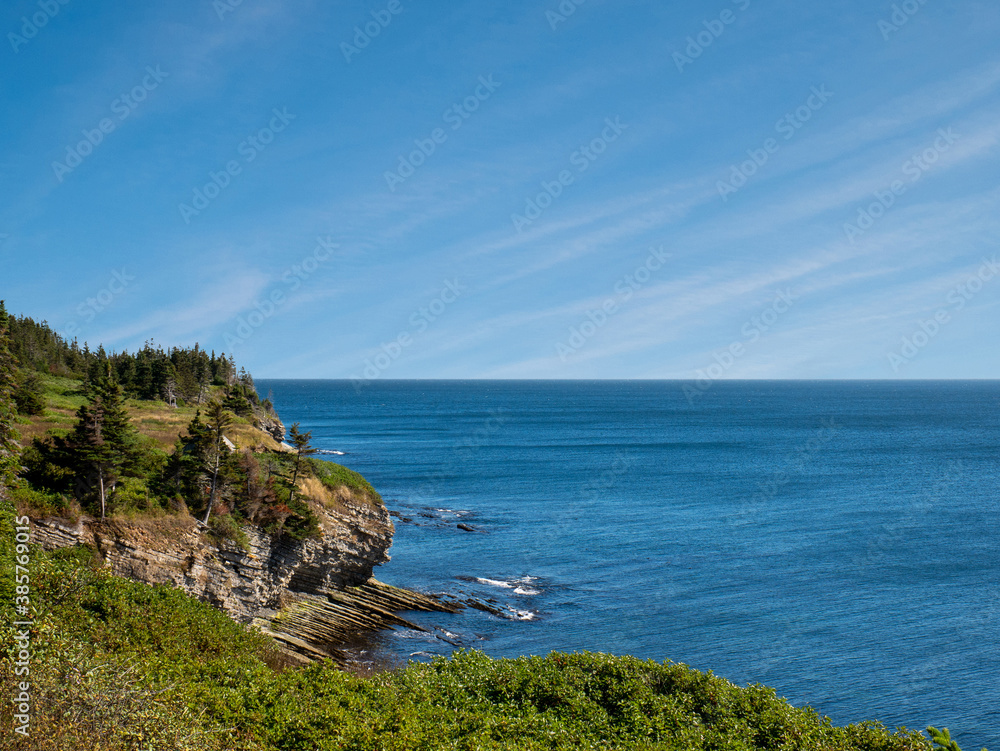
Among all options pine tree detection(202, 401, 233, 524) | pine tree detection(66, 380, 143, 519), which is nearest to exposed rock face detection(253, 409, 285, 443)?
pine tree detection(202, 401, 233, 524)

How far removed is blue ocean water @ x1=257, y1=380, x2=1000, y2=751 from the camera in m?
39.1

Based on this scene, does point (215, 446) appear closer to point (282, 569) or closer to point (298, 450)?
point (298, 450)

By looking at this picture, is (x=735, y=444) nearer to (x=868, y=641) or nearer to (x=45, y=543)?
(x=868, y=641)

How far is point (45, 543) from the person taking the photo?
30.3m

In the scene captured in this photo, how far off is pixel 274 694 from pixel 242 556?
2256cm

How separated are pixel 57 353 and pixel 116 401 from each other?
298ft

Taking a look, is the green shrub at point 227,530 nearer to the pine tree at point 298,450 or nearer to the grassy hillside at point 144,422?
the pine tree at point 298,450

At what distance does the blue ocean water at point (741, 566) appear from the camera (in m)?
39.1

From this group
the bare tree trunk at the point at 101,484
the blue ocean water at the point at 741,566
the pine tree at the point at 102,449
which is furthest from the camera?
the blue ocean water at the point at 741,566

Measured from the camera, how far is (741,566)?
5819 centimetres

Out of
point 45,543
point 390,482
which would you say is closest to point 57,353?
point 390,482

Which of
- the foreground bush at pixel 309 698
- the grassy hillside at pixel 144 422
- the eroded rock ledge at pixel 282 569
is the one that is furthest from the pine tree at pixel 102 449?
the foreground bush at pixel 309 698

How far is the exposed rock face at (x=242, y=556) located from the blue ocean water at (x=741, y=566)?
737cm

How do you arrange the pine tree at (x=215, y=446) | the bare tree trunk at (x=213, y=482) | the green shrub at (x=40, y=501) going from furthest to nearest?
1. the pine tree at (x=215, y=446)
2. the bare tree trunk at (x=213, y=482)
3. the green shrub at (x=40, y=501)
